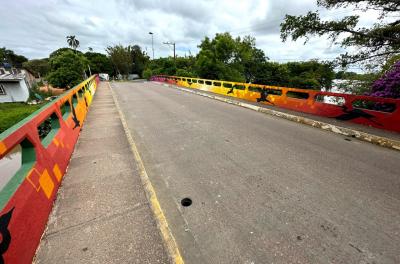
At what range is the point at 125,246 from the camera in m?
2.12

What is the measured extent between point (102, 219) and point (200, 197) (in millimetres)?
1390

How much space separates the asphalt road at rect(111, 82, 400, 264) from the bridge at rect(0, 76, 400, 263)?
0.05 feet

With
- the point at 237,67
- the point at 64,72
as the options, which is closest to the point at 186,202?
the point at 237,67

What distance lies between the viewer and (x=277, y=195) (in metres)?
2.96

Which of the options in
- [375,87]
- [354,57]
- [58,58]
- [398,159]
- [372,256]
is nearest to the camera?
[372,256]

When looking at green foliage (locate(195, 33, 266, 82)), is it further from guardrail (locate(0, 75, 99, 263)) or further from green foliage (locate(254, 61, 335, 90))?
guardrail (locate(0, 75, 99, 263))

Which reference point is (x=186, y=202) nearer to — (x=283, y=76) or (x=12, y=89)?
(x=12, y=89)

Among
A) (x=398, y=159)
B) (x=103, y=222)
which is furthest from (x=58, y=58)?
(x=398, y=159)

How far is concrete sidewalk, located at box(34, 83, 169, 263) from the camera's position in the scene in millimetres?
2020

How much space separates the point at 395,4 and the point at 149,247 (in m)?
12.3

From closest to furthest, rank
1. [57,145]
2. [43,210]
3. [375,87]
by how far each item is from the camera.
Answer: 1. [43,210]
2. [57,145]
3. [375,87]

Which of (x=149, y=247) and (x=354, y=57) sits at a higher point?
(x=354, y=57)

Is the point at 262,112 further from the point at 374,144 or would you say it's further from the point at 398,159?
the point at 398,159

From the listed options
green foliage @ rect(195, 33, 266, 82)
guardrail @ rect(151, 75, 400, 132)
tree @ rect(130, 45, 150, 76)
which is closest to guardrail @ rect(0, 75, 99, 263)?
guardrail @ rect(151, 75, 400, 132)
